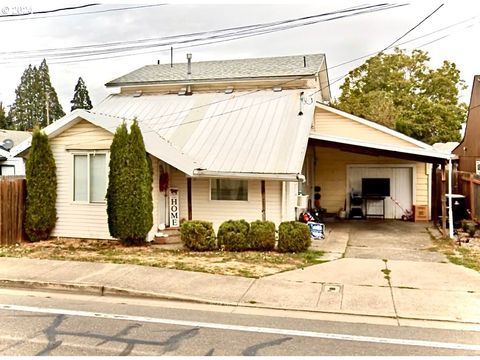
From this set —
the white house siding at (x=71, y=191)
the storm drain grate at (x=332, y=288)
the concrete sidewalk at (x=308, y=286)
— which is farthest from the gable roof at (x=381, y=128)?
the storm drain grate at (x=332, y=288)

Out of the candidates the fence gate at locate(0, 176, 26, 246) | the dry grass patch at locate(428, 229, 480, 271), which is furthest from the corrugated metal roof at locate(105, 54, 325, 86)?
the fence gate at locate(0, 176, 26, 246)

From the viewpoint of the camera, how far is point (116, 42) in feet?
58.0

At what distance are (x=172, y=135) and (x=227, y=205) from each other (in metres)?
3.23

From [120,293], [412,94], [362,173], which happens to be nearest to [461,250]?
[362,173]

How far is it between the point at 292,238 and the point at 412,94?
31277mm

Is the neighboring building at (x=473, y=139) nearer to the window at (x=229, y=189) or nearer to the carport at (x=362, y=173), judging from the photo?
the carport at (x=362, y=173)

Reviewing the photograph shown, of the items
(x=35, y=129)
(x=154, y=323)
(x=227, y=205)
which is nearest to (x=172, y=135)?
(x=227, y=205)

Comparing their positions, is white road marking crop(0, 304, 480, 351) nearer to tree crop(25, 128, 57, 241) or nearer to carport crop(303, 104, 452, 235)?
tree crop(25, 128, 57, 241)

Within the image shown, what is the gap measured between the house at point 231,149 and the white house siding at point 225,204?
1.1 inches

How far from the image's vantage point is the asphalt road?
4.99 meters

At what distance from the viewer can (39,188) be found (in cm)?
1191

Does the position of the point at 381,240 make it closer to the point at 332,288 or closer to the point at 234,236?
the point at 234,236

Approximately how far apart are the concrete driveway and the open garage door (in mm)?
996

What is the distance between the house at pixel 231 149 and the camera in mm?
12188
